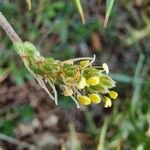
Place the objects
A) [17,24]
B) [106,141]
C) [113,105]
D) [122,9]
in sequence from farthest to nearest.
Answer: [122,9] < [113,105] < [106,141] < [17,24]

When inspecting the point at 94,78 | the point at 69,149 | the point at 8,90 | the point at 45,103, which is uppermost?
the point at 94,78

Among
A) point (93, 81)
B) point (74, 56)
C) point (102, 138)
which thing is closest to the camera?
point (93, 81)

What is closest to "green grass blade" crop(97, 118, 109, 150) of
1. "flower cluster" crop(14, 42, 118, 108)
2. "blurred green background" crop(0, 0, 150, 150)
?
"blurred green background" crop(0, 0, 150, 150)

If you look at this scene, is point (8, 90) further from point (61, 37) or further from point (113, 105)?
point (113, 105)

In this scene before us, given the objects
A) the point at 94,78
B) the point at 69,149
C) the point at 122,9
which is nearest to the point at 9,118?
the point at 69,149

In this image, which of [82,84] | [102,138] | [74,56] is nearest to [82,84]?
[82,84]

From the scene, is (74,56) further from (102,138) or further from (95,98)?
(95,98)

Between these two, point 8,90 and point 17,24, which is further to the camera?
point 8,90

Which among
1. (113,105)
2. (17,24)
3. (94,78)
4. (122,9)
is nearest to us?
(94,78)

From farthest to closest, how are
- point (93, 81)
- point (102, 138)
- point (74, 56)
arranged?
1. point (74, 56)
2. point (102, 138)
3. point (93, 81)
